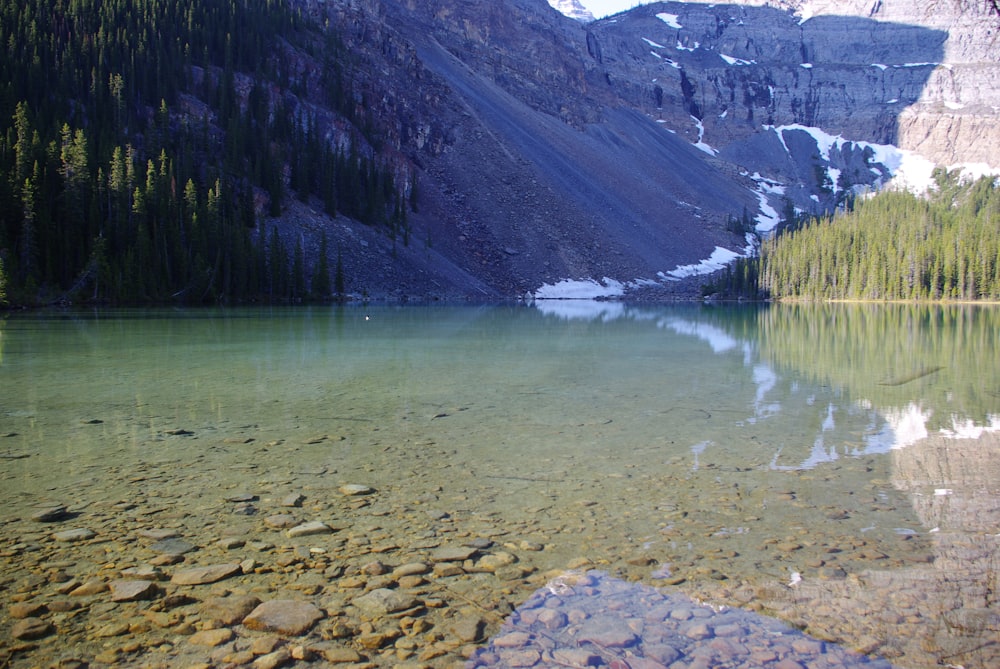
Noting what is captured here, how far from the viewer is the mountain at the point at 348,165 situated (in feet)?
169

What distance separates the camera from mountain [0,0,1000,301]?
51.6 metres

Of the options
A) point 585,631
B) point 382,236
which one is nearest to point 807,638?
point 585,631

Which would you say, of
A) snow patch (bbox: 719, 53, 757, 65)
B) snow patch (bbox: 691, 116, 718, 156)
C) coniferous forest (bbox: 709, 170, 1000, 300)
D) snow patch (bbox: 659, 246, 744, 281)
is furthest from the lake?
snow patch (bbox: 719, 53, 757, 65)

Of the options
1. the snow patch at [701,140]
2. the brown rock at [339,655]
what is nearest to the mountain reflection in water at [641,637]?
the brown rock at [339,655]

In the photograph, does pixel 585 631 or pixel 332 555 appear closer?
pixel 585 631

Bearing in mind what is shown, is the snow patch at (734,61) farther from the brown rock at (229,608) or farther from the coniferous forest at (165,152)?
the brown rock at (229,608)

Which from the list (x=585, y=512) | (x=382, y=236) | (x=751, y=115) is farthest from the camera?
(x=751, y=115)

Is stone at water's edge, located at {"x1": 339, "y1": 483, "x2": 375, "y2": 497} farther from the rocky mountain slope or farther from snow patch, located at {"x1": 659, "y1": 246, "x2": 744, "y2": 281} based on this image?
snow patch, located at {"x1": 659, "y1": 246, "x2": 744, "y2": 281}

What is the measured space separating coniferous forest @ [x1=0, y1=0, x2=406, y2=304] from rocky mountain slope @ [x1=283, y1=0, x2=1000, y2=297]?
583 centimetres

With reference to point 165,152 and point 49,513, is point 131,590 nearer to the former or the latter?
point 49,513

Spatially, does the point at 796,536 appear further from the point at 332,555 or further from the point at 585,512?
the point at 332,555

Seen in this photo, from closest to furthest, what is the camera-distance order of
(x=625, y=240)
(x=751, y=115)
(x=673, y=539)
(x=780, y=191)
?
(x=673, y=539), (x=625, y=240), (x=780, y=191), (x=751, y=115)

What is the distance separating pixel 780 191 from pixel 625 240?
76.6 metres

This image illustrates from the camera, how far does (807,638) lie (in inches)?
156
